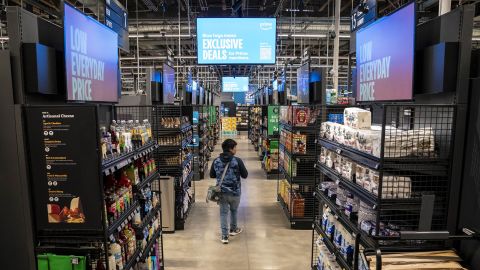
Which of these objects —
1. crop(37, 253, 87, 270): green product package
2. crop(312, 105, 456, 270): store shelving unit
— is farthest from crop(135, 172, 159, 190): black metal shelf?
crop(312, 105, 456, 270): store shelving unit

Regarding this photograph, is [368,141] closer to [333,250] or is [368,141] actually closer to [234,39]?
[333,250]

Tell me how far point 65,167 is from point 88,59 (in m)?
1.00

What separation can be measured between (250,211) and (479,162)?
19.3ft

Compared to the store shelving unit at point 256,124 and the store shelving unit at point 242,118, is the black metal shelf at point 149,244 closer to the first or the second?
the store shelving unit at point 256,124

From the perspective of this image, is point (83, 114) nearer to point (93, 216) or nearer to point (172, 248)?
point (93, 216)

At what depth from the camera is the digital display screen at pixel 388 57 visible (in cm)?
251

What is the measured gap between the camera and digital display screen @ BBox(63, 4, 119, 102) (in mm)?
2553

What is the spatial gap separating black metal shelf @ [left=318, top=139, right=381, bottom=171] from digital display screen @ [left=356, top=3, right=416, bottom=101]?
0.52 m

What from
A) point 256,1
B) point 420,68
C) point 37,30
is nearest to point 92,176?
point 37,30

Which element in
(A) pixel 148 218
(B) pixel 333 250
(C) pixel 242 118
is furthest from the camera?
(C) pixel 242 118

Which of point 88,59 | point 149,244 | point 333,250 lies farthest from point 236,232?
point 88,59

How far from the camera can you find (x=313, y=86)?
6121mm

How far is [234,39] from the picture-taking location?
6930mm

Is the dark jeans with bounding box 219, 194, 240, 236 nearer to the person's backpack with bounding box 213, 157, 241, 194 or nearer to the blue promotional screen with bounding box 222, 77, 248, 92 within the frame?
the person's backpack with bounding box 213, 157, 241, 194
